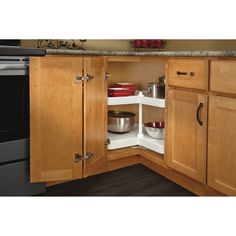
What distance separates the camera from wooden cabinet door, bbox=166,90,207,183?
1748mm

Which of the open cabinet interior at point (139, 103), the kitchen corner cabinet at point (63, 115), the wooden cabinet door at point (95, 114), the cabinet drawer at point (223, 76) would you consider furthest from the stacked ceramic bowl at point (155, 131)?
the cabinet drawer at point (223, 76)

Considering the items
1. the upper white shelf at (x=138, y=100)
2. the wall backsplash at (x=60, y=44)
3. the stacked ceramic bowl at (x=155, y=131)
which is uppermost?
the wall backsplash at (x=60, y=44)

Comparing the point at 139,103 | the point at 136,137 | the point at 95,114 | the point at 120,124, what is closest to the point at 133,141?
the point at 136,137

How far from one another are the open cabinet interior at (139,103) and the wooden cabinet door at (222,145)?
46cm

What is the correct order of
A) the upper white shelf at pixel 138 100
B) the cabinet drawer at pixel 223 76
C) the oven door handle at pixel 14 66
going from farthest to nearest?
1. the upper white shelf at pixel 138 100
2. the oven door handle at pixel 14 66
3. the cabinet drawer at pixel 223 76

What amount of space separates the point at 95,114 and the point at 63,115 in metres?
0.23

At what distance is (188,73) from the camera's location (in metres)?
1.78

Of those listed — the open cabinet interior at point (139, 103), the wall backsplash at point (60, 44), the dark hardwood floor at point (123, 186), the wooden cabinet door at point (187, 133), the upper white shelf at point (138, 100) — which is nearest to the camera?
the wooden cabinet door at point (187, 133)

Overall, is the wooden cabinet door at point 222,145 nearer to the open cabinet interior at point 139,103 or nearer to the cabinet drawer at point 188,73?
the cabinet drawer at point 188,73

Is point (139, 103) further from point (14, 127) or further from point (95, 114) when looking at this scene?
point (14, 127)

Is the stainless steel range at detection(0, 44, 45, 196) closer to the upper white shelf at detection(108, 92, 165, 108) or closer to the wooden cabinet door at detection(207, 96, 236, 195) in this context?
the upper white shelf at detection(108, 92, 165, 108)

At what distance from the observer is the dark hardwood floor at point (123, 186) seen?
194 centimetres
